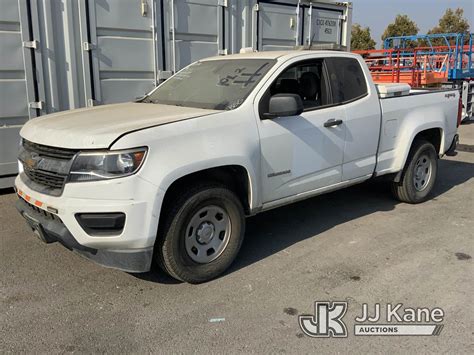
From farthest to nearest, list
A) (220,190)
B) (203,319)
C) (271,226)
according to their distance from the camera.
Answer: (271,226)
(220,190)
(203,319)

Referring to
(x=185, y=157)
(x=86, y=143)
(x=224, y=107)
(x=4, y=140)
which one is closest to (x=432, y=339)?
(x=185, y=157)

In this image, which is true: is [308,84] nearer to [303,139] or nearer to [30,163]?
[303,139]

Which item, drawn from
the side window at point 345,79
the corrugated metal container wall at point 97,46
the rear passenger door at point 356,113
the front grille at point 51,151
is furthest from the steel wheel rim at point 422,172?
the front grille at point 51,151

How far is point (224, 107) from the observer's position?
409 cm

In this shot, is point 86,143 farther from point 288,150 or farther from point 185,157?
point 288,150

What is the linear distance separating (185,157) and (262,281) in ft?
4.01

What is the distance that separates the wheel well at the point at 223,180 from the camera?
3662mm

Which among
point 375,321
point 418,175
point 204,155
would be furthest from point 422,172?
point 204,155

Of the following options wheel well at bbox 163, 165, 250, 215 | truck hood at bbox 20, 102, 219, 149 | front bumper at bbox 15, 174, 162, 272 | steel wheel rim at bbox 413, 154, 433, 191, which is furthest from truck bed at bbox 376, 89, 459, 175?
front bumper at bbox 15, 174, 162, 272

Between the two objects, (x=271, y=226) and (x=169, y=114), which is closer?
(x=169, y=114)

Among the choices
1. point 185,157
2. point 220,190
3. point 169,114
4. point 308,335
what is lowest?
point 308,335

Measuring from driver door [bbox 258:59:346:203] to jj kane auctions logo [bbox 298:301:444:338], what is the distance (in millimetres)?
1156

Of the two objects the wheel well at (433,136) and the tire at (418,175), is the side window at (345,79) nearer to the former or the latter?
the tire at (418,175)

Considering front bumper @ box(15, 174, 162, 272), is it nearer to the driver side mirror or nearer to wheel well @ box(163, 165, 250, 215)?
wheel well @ box(163, 165, 250, 215)
